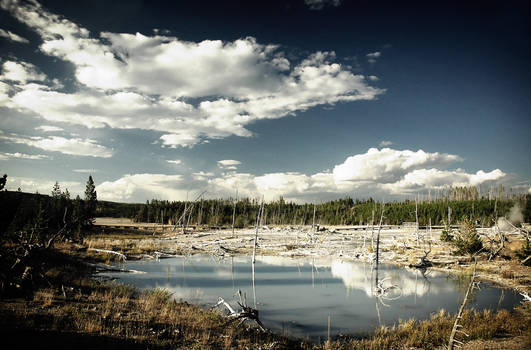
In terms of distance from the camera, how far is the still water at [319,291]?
57.6 feet

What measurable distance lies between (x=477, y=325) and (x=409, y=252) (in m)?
31.8

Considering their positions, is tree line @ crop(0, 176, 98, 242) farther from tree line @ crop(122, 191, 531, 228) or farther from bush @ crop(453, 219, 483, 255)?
bush @ crop(453, 219, 483, 255)

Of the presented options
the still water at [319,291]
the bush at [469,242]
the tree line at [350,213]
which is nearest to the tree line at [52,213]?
the still water at [319,291]

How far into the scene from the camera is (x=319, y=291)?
2478 cm

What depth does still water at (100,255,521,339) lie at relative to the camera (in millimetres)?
17562

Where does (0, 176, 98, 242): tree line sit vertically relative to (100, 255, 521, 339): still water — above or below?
above

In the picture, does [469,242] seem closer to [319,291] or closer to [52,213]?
[319,291]

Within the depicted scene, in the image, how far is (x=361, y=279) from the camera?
98.6 ft

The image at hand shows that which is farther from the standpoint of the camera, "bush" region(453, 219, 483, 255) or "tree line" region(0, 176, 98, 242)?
"bush" region(453, 219, 483, 255)

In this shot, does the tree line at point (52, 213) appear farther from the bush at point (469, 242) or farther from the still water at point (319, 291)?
the bush at point (469, 242)

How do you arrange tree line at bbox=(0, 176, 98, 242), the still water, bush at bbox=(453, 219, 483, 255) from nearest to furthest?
the still water
tree line at bbox=(0, 176, 98, 242)
bush at bbox=(453, 219, 483, 255)

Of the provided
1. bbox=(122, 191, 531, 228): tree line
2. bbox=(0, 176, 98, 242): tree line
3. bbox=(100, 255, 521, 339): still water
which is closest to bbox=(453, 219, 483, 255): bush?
bbox=(100, 255, 521, 339): still water

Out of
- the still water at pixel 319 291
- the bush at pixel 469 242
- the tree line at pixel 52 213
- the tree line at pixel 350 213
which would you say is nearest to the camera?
the still water at pixel 319 291

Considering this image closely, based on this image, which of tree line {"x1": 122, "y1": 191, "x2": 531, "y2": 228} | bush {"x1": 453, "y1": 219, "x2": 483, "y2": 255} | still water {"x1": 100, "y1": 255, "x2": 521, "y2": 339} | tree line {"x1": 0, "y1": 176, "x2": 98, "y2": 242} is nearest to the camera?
still water {"x1": 100, "y1": 255, "x2": 521, "y2": 339}
